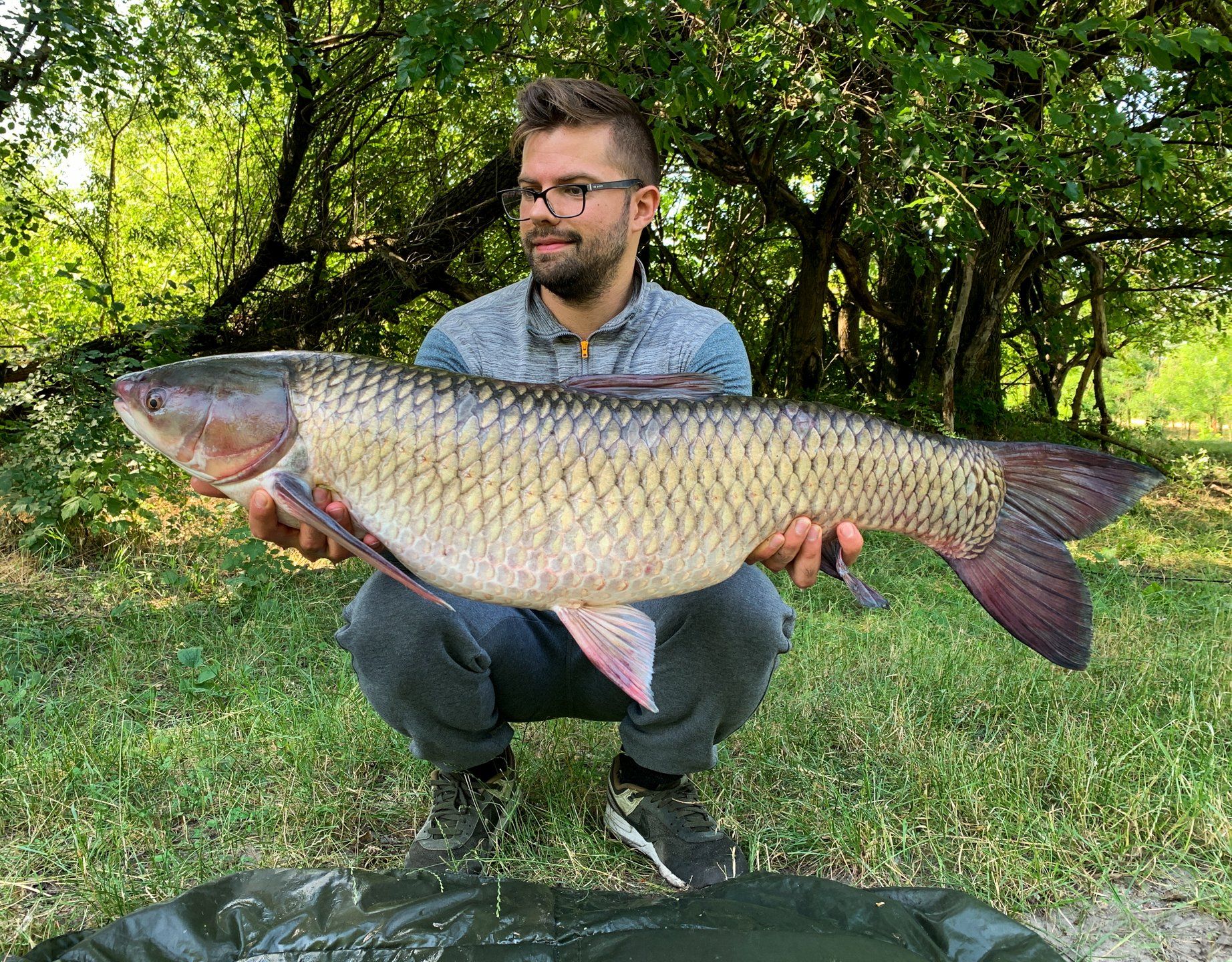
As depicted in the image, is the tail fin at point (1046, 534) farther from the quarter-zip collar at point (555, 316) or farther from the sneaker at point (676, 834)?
the quarter-zip collar at point (555, 316)

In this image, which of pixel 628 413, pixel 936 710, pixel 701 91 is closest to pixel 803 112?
pixel 701 91

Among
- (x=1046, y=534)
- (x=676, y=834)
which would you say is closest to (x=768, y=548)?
(x=1046, y=534)

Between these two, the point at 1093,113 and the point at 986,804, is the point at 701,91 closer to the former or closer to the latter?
the point at 1093,113

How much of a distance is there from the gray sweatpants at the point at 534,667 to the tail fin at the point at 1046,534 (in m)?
0.37

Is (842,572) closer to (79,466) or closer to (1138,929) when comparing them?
(1138,929)

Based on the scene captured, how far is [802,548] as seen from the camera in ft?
4.92

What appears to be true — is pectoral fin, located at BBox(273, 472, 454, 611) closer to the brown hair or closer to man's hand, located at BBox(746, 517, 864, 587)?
man's hand, located at BBox(746, 517, 864, 587)

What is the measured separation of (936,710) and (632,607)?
112 centimetres

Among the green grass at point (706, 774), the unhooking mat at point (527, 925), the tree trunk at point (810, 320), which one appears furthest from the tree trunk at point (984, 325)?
→ the unhooking mat at point (527, 925)

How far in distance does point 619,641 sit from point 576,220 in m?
0.86

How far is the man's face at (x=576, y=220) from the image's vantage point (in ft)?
5.88

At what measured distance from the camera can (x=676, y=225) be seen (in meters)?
7.15

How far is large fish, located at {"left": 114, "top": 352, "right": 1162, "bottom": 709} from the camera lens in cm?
136

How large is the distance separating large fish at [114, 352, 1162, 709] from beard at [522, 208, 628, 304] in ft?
1.38
